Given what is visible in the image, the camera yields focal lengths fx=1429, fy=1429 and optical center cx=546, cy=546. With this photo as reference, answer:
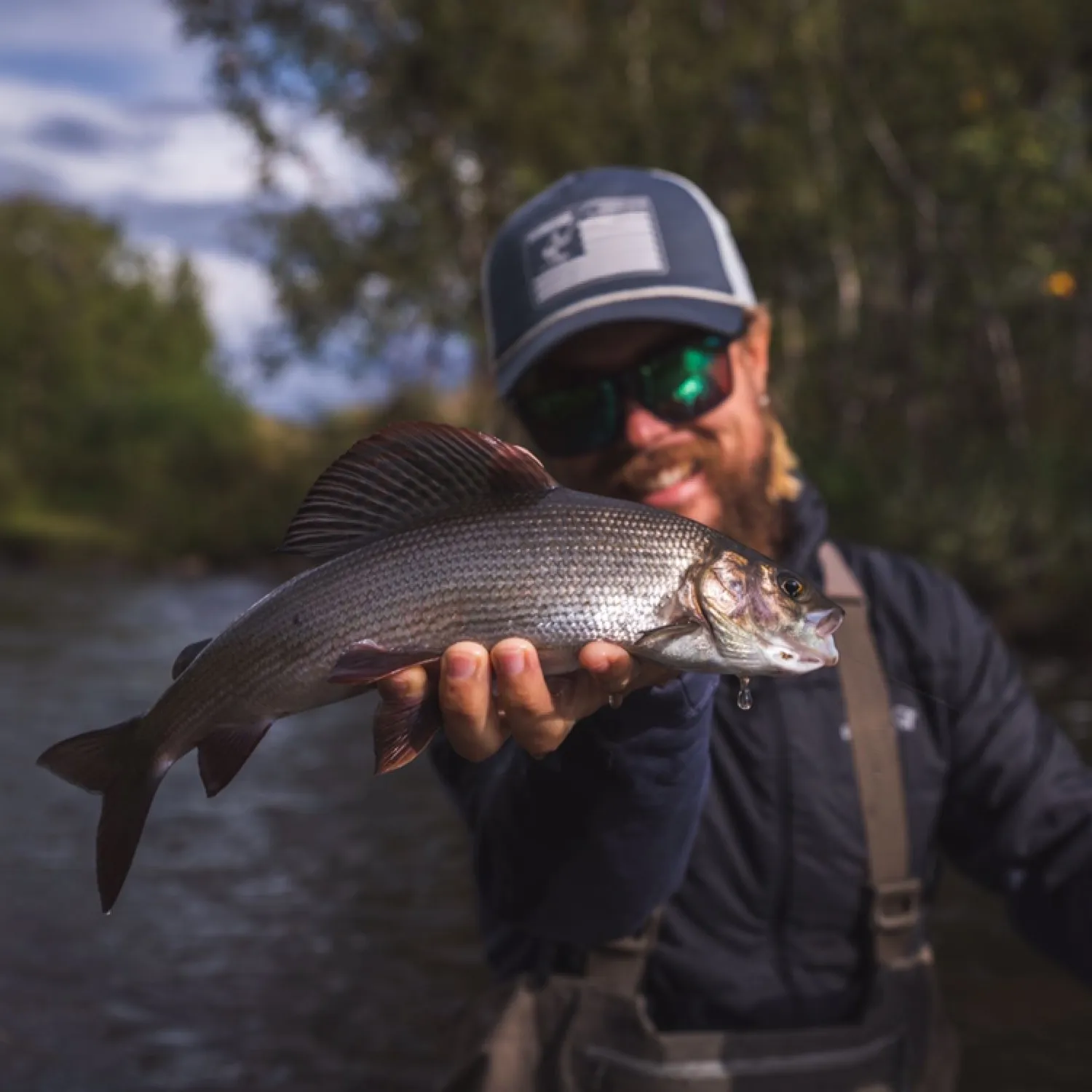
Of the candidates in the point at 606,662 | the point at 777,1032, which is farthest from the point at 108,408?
the point at 606,662

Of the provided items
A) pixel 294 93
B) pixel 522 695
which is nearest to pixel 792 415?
pixel 294 93

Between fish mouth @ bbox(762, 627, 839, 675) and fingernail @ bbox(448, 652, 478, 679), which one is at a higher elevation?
fingernail @ bbox(448, 652, 478, 679)

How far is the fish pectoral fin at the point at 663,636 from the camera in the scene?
6.82ft

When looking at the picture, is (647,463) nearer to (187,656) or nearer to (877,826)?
(877,826)

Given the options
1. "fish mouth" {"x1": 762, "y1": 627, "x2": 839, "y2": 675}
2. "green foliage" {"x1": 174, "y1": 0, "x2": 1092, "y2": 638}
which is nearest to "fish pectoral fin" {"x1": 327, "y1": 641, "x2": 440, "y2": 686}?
"fish mouth" {"x1": 762, "y1": 627, "x2": 839, "y2": 675}

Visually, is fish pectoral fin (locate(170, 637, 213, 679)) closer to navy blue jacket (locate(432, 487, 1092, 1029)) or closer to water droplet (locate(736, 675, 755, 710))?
navy blue jacket (locate(432, 487, 1092, 1029))

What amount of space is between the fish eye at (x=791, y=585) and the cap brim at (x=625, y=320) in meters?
1.17

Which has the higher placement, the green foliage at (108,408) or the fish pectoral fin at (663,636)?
the green foliage at (108,408)

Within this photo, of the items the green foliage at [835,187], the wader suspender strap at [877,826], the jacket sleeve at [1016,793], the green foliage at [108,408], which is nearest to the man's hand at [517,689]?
the wader suspender strap at [877,826]

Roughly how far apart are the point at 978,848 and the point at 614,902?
108 cm

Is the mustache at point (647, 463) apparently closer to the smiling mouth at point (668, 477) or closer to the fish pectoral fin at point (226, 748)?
the smiling mouth at point (668, 477)

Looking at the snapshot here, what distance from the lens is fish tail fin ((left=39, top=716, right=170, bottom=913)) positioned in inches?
88.4

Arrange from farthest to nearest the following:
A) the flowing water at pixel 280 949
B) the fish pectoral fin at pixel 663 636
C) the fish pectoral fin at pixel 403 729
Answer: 1. the flowing water at pixel 280 949
2. the fish pectoral fin at pixel 403 729
3. the fish pectoral fin at pixel 663 636

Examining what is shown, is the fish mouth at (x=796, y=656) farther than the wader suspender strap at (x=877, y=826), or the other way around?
the wader suspender strap at (x=877, y=826)
